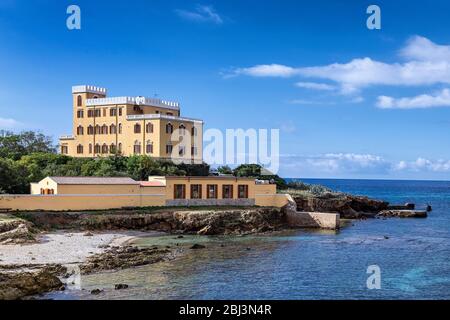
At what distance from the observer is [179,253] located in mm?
35000

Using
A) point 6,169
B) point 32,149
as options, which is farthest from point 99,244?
point 32,149

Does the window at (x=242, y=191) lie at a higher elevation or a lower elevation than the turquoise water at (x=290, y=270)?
higher

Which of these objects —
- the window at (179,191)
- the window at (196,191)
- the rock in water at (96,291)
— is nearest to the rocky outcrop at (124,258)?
the rock in water at (96,291)

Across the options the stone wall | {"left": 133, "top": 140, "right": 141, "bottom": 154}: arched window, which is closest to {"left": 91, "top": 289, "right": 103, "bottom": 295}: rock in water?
the stone wall

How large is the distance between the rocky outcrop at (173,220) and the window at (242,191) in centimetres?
334

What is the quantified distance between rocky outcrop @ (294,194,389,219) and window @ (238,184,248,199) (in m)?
8.96

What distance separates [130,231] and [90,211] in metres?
4.61

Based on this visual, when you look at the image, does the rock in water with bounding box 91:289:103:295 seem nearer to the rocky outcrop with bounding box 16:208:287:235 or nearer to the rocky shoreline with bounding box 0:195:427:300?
the rocky shoreline with bounding box 0:195:427:300

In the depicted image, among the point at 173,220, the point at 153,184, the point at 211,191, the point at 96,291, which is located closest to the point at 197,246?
the point at 173,220

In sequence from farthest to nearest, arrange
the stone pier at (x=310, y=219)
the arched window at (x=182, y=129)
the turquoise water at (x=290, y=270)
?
the arched window at (x=182, y=129), the stone pier at (x=310, y=219), the turquoise water at (x=290, y=270)

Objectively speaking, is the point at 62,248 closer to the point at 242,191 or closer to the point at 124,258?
the point at 124,258

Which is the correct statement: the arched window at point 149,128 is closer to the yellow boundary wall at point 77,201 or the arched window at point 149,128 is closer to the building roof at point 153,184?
the building roof at point 153,184

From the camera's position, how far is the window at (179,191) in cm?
5081

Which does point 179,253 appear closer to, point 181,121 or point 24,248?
point 24,248
